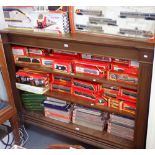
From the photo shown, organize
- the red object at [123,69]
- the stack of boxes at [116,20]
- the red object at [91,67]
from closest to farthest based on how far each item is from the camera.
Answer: the stack of boxes at [116,20] → the red object at [123,69] → the red object at [91,67]

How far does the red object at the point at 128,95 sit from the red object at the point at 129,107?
1.3 inches

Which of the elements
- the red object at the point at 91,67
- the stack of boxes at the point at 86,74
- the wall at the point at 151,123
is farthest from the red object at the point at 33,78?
the wall at the point at 151,123

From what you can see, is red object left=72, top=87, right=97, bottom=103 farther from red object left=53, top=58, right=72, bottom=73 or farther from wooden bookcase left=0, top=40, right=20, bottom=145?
wooden bookcase left=0, top=40, right=20, bottom=145

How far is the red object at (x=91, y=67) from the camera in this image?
1652 mm

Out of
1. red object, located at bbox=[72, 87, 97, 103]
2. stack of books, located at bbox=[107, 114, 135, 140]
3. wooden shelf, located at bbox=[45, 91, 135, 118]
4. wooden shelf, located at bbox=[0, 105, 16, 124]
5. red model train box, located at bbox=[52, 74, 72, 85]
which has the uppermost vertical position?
red model train box, located at bbox=[52, 74, 72, 85]

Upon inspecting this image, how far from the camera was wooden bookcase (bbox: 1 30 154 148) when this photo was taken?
1.39 m

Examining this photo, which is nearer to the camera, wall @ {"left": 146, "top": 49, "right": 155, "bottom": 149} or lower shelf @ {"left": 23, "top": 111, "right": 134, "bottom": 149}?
wall @ {"left": 146, "top": 49, "right": 155, "bottom": 149}

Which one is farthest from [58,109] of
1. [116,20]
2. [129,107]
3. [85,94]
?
[116,20]

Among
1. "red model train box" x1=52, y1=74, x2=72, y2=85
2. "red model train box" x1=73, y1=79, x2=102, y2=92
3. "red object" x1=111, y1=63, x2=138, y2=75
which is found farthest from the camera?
"red model train box" x1=52, y1=74, x2=72, y2=85

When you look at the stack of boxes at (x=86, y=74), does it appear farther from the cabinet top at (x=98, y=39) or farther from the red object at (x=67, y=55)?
the cabinet top at (x=98, y=39)

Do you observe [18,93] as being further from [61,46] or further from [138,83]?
[138,83]

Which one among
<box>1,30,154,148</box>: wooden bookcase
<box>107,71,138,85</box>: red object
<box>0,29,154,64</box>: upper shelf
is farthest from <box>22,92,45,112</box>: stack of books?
<box>107,71,138,85</box>: red object

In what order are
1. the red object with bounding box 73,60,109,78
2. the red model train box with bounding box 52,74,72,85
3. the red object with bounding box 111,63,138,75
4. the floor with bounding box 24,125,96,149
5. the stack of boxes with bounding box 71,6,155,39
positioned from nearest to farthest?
the stack of boxes with bounding box 71,6,155,39
the red object with bounding box 111,63,138,75
the red object with bounding box 73,60,109,78
the red model train box with bounding box 52,74,72,85
the floor with bounding box 24,125,96,149

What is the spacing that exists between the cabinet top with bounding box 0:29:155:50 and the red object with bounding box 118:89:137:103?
38cm
